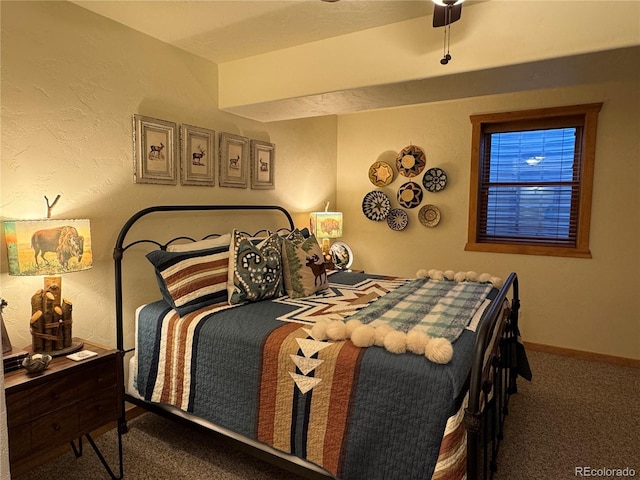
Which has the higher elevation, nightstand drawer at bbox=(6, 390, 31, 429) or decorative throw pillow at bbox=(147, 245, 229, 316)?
decorative throw pillow at bbox=(147, 245, 229, 316)

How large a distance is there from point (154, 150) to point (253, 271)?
42.1 inches

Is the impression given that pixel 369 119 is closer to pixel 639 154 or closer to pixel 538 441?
pixel 639 154

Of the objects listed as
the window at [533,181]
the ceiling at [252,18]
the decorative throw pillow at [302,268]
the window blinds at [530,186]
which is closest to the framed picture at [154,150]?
the ceiling at [252,18]

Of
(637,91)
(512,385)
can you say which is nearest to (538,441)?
(512,385)

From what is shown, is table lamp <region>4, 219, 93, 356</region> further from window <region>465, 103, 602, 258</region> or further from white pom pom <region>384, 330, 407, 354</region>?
window <region>465, 103, 602, 258</region>

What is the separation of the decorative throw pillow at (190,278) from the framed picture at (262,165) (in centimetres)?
122

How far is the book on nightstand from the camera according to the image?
164cm

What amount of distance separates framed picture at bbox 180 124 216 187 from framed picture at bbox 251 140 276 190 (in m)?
0.45

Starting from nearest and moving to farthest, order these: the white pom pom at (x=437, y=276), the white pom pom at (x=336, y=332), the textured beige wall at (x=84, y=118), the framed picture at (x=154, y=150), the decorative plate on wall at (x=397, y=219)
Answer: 1. the white pom pom at (x=336, y=332)
2. the textured beige wall at (x=84, y=118)
3. the framed picture at (x=154, y=150)
4. the white pom pom at (x=437, y=276)
5. the decorative plate on wall at (x=397, y=219)

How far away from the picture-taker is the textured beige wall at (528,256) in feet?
10.8

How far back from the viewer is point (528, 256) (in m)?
3.71

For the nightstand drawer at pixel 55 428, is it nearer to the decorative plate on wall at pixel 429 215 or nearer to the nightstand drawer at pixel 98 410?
the nightstand drawer at pixel 98 410

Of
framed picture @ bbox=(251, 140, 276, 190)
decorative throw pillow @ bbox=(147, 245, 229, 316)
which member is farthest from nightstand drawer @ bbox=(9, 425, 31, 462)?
framed picture @ bbox=(251, 140, 276, 190)

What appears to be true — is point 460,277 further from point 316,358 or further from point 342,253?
point 342,253
